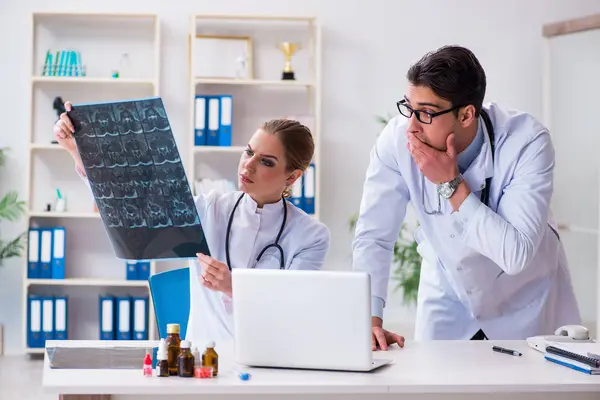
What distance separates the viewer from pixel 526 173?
2.31 meters

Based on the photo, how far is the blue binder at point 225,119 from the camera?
536cm

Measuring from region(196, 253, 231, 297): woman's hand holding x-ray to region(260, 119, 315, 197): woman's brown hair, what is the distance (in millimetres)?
401

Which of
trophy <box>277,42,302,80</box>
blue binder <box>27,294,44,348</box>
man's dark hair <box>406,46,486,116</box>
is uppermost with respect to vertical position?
trophy <box>277,42,302,80</box>

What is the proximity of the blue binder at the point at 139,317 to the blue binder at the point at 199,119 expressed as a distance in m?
1.02

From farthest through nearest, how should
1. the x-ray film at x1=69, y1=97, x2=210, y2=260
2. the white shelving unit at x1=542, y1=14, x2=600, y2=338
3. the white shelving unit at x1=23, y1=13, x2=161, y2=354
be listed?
1. the white shelving unit at x1=23, y1=13, x2=161, y2=354
2. the white shelving unit at x1=542, y1=14, x2=600, y2=338
3. the x-ray film at x1=69, y1=97, x2=210, y2=260

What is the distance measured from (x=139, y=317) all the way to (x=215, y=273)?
3.24m

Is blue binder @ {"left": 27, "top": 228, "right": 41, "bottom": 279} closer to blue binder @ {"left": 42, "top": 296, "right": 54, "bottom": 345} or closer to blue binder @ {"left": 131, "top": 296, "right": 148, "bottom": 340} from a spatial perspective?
blue binder @ {"left": 42, "top": 296, "right": 54, "bottom": 345}

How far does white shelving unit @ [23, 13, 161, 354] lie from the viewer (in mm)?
5520

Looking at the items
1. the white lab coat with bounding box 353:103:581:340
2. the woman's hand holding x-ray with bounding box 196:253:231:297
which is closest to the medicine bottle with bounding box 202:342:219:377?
the woman's hand holding x-ray with bounding box 196:253:231:297

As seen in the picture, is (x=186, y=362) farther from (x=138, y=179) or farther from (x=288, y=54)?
(x=288, y=54)

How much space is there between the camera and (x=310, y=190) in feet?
17.8

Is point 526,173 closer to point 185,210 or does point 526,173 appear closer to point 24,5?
point 185,210

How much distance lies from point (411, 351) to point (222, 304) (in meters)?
0.61

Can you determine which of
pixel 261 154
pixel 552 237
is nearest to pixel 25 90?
pixel 261 154
